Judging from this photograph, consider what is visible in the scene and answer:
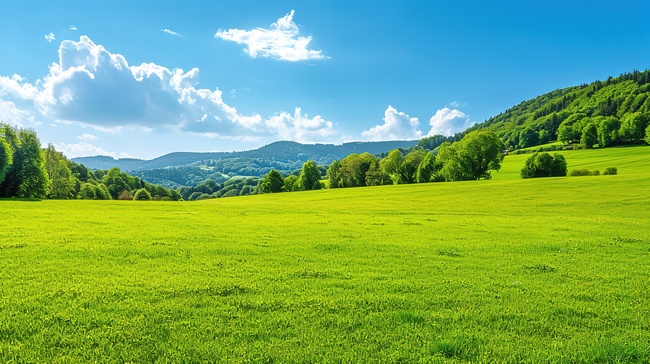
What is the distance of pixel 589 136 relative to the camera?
145 m

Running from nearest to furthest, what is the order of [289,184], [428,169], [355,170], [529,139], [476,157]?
[476,157] → [428,169] → [355,170] → [289,184] → [529,139]

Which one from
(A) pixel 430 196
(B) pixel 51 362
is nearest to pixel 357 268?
(B) pixel 51 362

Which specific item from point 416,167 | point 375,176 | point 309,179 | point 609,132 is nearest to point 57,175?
point 309,179

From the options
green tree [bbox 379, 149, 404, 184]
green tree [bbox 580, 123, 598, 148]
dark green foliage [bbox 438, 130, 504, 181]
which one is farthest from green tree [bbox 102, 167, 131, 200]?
green tree [bbox 580, 123, 598, 148]

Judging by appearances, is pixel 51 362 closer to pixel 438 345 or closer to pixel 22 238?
pixel 438 345

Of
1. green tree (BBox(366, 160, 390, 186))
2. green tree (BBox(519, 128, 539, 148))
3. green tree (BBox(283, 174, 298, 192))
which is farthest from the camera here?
green tree (BBox(519, 128, 539, 148))

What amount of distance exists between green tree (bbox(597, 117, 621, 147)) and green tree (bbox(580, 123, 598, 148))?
432cm

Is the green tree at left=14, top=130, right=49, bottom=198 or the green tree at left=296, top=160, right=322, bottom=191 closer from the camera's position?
the green tree at left=14, top=130, right=49, bottom=198

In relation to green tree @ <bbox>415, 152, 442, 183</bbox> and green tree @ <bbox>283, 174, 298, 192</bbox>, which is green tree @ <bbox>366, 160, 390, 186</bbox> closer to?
green tree @ <bbox>415, 152, 442, 183</bbox>

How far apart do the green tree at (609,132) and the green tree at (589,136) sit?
4.32m

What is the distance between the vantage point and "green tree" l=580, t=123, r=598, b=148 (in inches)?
5709

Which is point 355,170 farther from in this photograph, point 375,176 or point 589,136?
point 589,136

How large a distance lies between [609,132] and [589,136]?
6937 millimetres

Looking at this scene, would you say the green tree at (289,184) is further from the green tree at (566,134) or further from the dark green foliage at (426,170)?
the green tree at (566,134)
